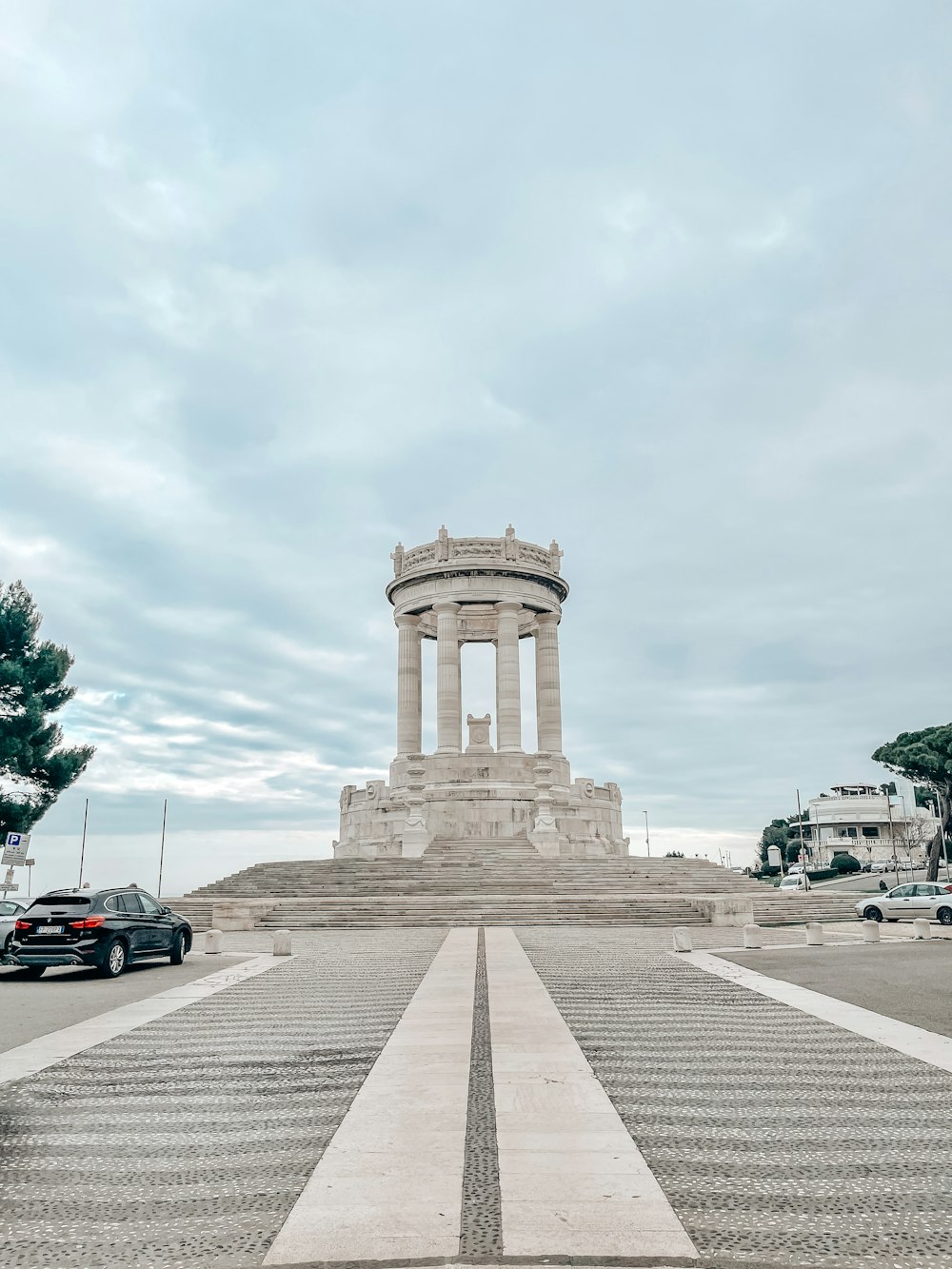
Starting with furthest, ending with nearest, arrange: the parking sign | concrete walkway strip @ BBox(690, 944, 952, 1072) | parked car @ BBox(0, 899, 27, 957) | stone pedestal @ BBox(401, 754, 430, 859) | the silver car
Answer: stone pedestal @ BBox(401, 754, 430, 859) → the silver car → the parking sign → parked car @ BBox(0, 899, 27, 957) → concrete walkway strip @ BBox(690, 944, 952, 1072)

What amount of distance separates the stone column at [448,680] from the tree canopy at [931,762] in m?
40.5

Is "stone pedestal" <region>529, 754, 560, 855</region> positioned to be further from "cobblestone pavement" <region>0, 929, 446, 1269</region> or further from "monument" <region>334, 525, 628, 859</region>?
"cobblestone pavement" <region>0, 929, 446, 1269</region>

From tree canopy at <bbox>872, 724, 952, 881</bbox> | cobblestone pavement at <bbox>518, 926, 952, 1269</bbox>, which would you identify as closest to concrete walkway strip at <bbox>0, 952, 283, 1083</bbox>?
cobblestone pavement at <bbox>518, 926, 952, 1269</bbox>

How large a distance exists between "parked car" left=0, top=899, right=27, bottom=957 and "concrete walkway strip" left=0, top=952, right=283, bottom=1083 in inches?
198

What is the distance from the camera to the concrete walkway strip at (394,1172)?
4348 millimetres

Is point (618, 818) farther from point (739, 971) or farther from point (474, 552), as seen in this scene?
point (739, 971)

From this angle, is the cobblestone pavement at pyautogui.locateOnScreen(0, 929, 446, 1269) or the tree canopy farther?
the tree canopy

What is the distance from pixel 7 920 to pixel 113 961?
4.25 meters

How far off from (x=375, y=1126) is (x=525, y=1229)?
2124 mm

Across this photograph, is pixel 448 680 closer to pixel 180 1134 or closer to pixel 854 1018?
pixel 854 1018

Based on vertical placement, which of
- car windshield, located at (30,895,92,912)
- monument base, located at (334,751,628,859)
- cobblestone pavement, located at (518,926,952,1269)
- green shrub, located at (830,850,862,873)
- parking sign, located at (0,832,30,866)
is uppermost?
monument base, located at (334,751,628,859)

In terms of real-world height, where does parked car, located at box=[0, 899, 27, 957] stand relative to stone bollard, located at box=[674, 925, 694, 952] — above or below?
above

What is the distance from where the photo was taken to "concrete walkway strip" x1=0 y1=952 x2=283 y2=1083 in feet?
29.3

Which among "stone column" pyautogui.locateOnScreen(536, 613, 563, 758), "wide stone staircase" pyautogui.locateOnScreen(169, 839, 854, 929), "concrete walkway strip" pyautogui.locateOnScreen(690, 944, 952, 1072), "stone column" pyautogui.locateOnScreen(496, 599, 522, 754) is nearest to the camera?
"concrete walkway strip" pyautogui.locateOnScreen(690, 944, 952, 1072)
